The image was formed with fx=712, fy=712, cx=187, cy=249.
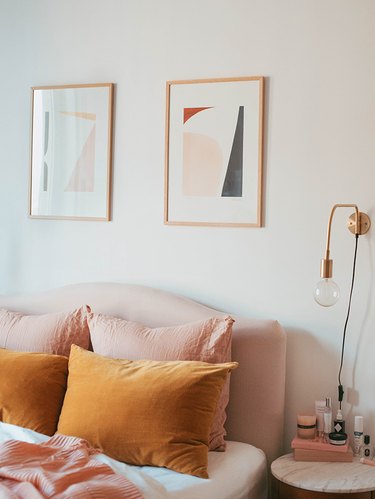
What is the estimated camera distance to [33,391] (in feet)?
8.85

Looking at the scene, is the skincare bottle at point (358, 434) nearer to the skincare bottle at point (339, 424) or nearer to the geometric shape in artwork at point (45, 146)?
the skincare bottle at point (339, 424)

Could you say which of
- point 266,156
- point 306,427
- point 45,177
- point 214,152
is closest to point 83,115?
point 45,177

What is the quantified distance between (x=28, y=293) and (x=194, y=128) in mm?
1098

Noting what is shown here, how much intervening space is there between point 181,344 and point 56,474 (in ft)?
2.44

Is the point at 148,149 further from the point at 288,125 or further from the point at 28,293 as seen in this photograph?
the point at 28,293

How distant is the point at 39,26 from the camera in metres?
3.31

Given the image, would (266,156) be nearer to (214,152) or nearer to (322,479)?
(214,152)

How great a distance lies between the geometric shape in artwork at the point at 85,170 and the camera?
321cm

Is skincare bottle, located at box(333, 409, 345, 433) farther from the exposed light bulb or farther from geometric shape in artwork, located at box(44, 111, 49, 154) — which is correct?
geometric shape in artwork, located at box(44, 111, 49, 154)

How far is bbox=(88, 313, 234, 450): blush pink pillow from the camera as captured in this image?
8.65 ft

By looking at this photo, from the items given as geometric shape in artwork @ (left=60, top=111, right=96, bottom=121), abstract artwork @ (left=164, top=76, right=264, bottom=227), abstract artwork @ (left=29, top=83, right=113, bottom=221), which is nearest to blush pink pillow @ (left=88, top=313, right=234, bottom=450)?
abstract artwork @ (left=164, top=76, right=264, bottom=227)

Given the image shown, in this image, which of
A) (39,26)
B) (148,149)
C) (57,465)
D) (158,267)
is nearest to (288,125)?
(148,149)

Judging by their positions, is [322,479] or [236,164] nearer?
[322,479]

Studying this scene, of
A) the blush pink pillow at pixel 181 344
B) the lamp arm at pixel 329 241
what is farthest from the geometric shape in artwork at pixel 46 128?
the lamp arm at pixel 329 241
